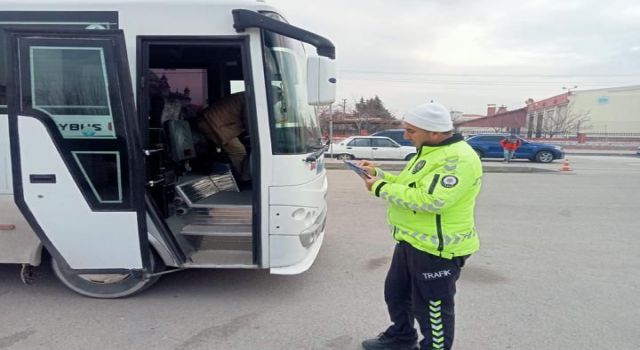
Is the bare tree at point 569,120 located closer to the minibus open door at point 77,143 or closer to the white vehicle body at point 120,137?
the white vehicle body at point 120,137

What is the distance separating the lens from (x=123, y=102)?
2912 millimetres

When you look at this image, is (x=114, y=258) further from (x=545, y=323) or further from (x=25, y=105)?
(x=545, y=323)

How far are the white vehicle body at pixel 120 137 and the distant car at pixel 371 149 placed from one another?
14.5 m

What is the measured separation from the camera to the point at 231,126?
438cm

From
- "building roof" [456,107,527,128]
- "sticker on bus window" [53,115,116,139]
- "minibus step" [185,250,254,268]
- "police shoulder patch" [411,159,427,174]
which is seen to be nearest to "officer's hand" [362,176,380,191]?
"police shoulder patch" [411,159,427,174]

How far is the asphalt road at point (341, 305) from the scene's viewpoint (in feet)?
9.20

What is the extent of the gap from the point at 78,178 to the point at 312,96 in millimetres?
2047

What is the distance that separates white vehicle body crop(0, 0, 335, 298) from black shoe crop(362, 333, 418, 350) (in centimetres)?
89

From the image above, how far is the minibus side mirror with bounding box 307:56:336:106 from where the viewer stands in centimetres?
301

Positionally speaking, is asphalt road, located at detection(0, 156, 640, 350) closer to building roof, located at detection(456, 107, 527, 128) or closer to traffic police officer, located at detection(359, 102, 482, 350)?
traffic police officer, located at detection(359, 102, 482, 350)

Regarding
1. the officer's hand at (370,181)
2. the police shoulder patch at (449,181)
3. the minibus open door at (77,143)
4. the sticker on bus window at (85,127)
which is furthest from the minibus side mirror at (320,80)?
the sticker on bus window at (85,127)

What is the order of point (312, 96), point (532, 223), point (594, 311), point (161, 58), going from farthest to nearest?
point (532, 223) < point (161, 58) < point (594, 311) < point (312, 96)

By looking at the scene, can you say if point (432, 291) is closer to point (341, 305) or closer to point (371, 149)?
point (341, 305)

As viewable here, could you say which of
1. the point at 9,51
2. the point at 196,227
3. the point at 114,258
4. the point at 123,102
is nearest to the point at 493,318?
the point at 196,227
